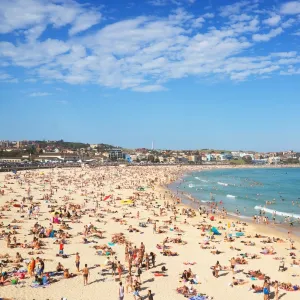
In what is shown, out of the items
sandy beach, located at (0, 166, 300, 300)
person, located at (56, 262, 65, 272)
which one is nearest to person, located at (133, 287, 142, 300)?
sandy beach, located at (0, 166, 300, 300)

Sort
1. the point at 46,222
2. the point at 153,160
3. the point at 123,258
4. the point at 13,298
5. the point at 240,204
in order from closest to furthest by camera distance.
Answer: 1. the point at 13,298
2. the point at 123,258
3. the point at 46,222
4. the point at 240,204
5. the point at 153,160

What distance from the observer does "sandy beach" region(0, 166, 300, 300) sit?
1189 cm

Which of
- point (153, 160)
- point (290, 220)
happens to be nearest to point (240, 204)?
point (290, 220)

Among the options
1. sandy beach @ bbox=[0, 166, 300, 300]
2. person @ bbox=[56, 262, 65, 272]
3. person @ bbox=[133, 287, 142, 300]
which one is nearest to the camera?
person @ bbox=[133, 287, 142, 300]

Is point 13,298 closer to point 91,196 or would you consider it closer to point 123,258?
point 123,258

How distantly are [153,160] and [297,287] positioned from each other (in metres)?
142

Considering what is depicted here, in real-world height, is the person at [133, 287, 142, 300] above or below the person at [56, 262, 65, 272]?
below

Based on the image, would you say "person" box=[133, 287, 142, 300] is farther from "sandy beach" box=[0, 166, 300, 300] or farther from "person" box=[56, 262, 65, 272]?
"person" box=[56, 262, 65, 272]

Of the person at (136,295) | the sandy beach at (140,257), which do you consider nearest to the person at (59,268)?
the sandy beach at (140,257)

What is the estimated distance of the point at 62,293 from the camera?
11.3 meters

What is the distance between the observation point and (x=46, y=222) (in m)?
22.3

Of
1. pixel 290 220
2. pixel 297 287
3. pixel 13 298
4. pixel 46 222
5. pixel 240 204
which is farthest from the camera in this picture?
pixel 240 204

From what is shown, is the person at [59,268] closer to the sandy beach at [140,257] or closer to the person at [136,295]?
the sandy beach at [140,257]

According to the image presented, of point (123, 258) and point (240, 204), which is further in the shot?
point (240, 204)
